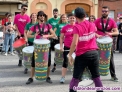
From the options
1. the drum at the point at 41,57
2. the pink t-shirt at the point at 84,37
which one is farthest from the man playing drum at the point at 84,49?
the drum at the point at 41,57

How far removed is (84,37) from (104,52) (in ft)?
5.77

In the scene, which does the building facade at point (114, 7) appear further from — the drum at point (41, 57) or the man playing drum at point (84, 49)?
the man playing drum at point (84, 49)

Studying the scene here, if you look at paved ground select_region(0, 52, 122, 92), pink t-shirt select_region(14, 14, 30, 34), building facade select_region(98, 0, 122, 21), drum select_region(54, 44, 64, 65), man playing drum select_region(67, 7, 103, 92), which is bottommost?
paved ground select_region(0, 52, 122, 92)

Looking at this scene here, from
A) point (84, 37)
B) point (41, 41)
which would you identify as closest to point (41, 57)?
point (41, 41)

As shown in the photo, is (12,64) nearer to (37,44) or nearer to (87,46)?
(37,44)

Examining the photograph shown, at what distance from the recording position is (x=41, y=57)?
662cm

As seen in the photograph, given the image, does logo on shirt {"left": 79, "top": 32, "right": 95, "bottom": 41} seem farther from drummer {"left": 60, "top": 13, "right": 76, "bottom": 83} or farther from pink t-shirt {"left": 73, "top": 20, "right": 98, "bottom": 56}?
drummer {"left": 60, "top": 13, "right": 76, "bottom": 83}

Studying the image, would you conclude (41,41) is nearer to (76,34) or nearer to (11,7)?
(76,34)

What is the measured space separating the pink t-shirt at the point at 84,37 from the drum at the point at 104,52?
4.71 feet

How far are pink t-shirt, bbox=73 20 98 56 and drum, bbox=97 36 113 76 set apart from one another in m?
1.44

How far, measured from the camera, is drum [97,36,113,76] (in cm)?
675

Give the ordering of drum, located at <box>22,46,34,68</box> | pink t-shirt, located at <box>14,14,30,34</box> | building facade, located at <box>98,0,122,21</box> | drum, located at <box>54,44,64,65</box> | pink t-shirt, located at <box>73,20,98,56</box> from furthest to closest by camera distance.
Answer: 1. building facade, located at <box>98,0,122,21</box>
2. pink t-shirt, located at <box>14,14,30,34</box>
3. drum, located at <box>54,44,64,65</box>
4. drum, located at <box>22,46,34,68</box>
5. pink t-shirt, located at <box>73,20,98,56</box>

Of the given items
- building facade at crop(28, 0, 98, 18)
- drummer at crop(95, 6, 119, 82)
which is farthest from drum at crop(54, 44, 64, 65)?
building facade at crop(28, 0, 98, 18)

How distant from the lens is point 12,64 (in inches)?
385
